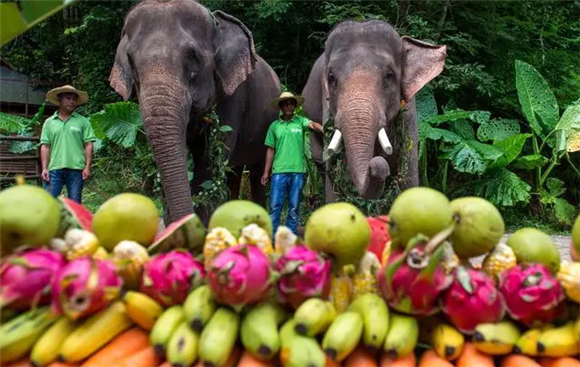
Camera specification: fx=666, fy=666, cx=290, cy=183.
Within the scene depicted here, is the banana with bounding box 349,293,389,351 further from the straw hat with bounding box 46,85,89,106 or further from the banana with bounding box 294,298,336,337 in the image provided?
the straw hat with bounding box 46,85,89,106

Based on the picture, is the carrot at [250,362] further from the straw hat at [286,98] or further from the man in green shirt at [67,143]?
the man in green shirt at [67,143]

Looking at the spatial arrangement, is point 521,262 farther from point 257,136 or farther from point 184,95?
point 257,136

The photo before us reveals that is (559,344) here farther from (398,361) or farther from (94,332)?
(94,332)

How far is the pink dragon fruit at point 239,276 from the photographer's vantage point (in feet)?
4.63

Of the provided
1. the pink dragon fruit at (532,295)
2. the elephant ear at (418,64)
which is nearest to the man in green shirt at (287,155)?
the elephant ear at (418,64)

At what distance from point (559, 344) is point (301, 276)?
0.60 metres

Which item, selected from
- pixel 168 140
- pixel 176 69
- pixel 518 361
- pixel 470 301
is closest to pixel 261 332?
pixel 470 301

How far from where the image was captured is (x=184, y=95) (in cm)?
489

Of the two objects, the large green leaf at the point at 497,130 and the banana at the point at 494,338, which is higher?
the banana at the point at 494,338

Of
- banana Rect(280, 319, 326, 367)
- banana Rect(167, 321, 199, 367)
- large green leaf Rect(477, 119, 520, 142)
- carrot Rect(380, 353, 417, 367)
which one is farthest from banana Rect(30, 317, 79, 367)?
large green leaf Rect(477, 119, 520, 142)

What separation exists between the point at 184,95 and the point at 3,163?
8739mm

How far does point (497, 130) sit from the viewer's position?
1086cm

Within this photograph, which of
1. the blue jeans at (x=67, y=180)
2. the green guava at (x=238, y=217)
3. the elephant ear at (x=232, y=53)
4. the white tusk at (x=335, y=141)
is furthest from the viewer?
the blue jeans at (x=67, y=180)

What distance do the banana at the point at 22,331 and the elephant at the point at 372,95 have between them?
11.4ft
